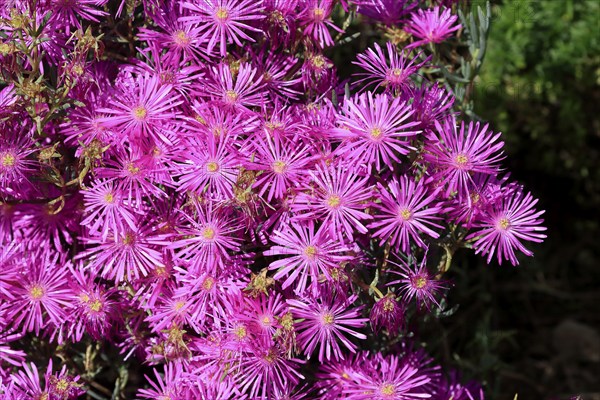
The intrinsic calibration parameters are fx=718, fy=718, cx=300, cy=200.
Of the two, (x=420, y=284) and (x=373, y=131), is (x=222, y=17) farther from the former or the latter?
(x=420, y=284)

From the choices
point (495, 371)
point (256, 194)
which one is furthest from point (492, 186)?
point (495, 371)

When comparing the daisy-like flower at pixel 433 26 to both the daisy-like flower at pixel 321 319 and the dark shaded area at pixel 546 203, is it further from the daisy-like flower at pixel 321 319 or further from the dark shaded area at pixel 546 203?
the dark shaded area at pixel 546 203

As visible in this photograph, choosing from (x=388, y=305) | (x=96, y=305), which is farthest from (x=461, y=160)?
(x=96, y=305)

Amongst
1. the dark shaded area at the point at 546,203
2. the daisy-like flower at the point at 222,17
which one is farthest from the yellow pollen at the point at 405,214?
the dark shaded area at the point at 546,203

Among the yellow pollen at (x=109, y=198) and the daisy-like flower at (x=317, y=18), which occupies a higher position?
the daisy-like flower at (x=317, y=18)

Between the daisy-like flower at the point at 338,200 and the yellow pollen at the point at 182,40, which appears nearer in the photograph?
the daisy-like flower at the point at 338,200

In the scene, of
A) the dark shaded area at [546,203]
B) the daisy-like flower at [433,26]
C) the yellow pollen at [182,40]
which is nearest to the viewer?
the yellow pollen at [182,40]

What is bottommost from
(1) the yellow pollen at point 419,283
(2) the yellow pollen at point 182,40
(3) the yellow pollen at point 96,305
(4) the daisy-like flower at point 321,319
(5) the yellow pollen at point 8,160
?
(3) the yellow pollen at point 96,305

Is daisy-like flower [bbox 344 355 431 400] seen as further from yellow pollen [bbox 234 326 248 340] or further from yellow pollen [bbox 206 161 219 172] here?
yellow pollen [bbox 206 161 219 172]
